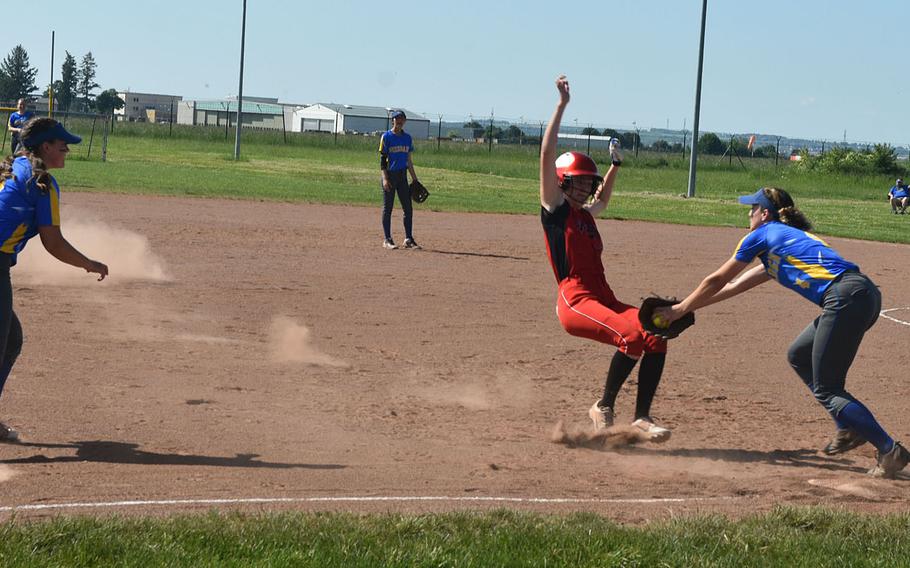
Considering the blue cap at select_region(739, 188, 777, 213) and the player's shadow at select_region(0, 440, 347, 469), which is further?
the blue cap at select_region(739, 188, 777, 213)

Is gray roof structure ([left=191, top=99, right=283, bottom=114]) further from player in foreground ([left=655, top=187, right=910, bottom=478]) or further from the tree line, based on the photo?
player in foreground ([left=655, top=187, right=910, bottom=478])

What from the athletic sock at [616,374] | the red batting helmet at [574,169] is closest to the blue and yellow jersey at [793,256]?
the athletic sock at [616,374]

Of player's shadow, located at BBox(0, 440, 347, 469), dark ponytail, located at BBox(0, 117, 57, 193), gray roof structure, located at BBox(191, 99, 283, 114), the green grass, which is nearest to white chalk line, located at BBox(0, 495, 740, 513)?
the green grass

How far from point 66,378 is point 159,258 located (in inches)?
251

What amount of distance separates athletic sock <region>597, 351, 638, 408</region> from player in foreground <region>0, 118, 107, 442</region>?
3.29m

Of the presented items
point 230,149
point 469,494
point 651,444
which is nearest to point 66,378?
point 469,494

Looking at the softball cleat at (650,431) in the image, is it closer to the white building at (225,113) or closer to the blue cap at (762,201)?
the blue cap at (762,201)

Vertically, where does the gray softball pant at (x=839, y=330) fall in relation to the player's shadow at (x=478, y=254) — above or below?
above

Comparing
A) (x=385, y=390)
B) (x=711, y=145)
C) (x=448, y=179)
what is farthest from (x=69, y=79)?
(x=385, y=390)

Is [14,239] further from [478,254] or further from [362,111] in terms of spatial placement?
[362,111]

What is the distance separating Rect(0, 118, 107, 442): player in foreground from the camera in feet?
20.5

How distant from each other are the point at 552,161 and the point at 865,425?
2367mm

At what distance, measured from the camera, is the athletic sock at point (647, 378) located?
698 centimetres

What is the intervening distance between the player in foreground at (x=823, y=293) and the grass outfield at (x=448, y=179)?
15.9 m
